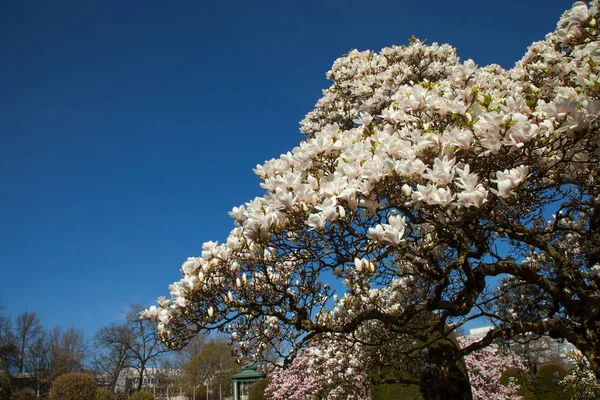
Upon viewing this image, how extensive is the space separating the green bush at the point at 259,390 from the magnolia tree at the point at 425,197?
15.2m

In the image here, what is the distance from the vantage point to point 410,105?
3.88 meters

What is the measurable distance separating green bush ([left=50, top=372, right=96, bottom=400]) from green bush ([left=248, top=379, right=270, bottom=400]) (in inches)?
291

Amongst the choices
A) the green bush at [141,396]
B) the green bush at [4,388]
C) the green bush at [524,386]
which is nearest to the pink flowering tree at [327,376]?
the green bush at [524,386]

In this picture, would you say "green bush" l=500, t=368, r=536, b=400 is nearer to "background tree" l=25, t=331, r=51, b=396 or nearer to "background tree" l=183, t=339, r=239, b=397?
"background tree" l=183, t=339, r=239, b=397

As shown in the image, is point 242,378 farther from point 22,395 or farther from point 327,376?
point 327,376

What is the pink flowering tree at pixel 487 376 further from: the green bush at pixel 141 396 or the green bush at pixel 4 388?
the green bush at pixel 4 388

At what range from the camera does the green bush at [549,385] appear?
43.3ft

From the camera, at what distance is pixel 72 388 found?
1670cm

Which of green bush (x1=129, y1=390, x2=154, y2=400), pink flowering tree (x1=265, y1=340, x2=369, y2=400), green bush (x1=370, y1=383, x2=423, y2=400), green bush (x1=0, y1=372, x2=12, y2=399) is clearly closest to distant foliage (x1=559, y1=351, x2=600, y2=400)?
green bush (x1=370, y1=383, x2=423, y2=400)

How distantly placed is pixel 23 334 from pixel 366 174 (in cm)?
4813

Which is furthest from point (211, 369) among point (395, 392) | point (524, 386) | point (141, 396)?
point (395, 392)

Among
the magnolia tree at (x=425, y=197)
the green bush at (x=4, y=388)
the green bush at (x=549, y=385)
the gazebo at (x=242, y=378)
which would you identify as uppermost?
the magnolia tree at (x=425, y=197)

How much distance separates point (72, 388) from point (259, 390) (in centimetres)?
839

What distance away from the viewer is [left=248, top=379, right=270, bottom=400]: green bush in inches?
749
